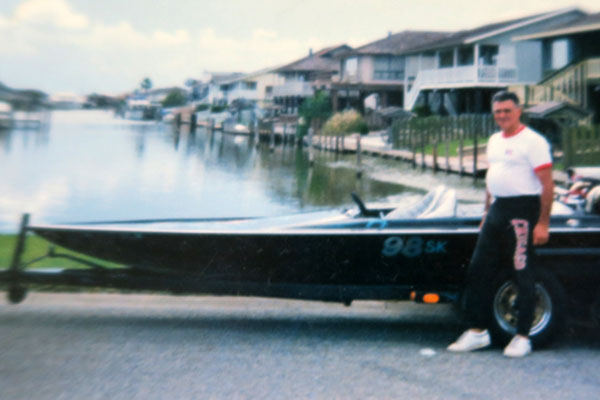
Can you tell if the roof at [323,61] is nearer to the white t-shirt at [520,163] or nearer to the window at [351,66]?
the window at [351,66]

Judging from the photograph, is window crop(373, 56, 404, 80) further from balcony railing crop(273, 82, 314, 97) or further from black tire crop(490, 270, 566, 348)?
black tire crop(490, 270, 566, 348)

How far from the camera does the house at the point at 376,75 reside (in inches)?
1879

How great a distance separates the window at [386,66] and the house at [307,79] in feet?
8.60

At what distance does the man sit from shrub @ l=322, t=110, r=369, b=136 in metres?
38.5

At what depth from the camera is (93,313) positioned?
6.16 m

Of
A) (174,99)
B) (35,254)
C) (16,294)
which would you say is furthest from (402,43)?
(16,294)

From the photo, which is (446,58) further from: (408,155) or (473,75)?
(408,155)

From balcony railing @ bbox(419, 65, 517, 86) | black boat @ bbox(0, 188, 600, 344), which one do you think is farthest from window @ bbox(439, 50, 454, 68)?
black boat @ bbox(0, 188, 600, 344)

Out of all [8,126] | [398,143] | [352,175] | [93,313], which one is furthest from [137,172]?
[93,313]

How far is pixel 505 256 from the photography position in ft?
16.9

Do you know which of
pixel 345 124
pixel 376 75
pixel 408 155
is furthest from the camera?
pixel 376 75

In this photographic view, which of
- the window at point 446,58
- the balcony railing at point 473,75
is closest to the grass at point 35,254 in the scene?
the balcony railing at point 473,75

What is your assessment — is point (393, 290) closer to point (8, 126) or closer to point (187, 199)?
point (187, 199)

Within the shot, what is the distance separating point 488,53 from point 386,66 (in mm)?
11191
